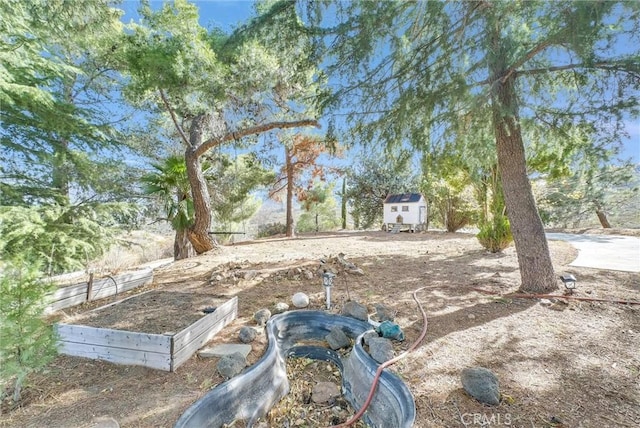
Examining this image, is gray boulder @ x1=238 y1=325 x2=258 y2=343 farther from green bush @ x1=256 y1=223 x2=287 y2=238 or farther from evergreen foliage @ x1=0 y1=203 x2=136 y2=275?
green bush @ x1=256 y1=223 x2=287 y2=238

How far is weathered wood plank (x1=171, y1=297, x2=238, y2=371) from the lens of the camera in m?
1.91

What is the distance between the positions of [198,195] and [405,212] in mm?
9056

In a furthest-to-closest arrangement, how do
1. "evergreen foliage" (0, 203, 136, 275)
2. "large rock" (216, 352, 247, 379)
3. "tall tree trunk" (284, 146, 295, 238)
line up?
"tall tree trunk" (284, 146, 295, 238), "evergreen foliage" (0, 203, 136, 275), "large rock" (216, 352, 247, 379)

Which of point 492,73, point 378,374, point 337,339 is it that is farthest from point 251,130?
point 378,374

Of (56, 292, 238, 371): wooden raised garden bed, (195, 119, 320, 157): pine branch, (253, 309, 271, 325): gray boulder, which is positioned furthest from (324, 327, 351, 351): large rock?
(195, 119, 320, 157): pine branch

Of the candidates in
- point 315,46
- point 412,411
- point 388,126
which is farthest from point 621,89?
point 412,411

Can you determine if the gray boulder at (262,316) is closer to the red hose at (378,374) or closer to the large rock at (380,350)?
the large rock at (380,350)

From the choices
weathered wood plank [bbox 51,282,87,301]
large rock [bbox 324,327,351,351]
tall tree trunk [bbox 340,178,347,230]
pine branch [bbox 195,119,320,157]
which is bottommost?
large rock [bbox 324,327,351,351]

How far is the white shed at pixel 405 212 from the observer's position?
11.9 metres

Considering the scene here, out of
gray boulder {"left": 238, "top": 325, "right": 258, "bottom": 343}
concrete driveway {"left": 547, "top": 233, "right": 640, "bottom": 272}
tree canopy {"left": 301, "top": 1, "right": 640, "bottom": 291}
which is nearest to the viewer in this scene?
gray boulder {"left": 238, "top": 325, "right": 258, "bottom": 343}

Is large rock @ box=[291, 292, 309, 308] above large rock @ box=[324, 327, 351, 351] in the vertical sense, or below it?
above

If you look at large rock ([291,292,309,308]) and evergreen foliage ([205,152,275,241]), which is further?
evergreen foliage ([205,152,275,241])

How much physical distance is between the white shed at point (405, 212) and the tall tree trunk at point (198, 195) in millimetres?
8543

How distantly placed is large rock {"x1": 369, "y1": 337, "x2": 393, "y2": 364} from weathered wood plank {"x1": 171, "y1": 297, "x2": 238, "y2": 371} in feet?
4.56
